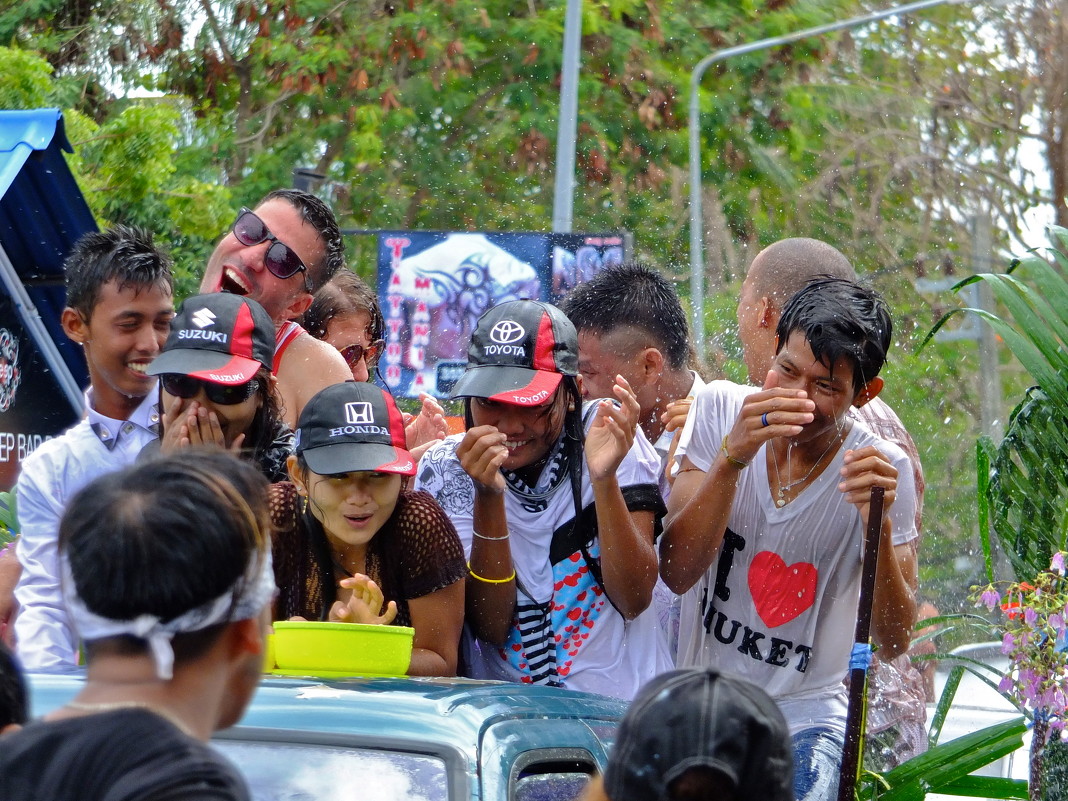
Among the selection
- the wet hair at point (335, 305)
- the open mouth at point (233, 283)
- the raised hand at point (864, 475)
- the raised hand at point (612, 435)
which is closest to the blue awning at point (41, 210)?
the wet hair at point (335, 305)

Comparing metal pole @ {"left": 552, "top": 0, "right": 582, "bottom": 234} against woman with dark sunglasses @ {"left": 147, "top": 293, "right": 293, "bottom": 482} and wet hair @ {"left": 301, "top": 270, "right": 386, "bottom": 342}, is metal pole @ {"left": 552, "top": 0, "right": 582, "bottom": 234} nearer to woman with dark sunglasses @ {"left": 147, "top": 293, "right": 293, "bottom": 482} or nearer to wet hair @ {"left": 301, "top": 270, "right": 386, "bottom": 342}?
wet hair @ {"left": 301, "top": 270, "right": 386, "bottom": 342}

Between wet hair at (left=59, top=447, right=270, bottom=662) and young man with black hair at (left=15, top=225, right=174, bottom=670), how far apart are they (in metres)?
1.67

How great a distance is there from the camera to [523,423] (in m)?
3.51

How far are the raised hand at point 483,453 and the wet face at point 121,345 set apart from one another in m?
0.89

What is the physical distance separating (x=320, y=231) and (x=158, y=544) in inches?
105

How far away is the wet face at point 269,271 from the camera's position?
4.18m

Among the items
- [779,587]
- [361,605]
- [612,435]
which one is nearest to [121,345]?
[361,605]

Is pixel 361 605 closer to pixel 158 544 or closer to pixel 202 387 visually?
pixel 202 387

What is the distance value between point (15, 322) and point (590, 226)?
10.6 metres

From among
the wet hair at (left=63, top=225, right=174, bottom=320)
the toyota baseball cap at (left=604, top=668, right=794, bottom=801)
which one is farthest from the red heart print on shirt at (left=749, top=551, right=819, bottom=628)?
the toyota baseball cap at (left=604, top=668, right=794, bottom=801)

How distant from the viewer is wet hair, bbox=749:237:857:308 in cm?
447

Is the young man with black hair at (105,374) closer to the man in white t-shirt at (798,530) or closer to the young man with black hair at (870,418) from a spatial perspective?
the man in white t-shirt at (798,530)

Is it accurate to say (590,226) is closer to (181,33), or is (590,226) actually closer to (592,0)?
(592,0)

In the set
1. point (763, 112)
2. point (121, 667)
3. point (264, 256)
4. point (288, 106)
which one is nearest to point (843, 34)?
point (763, 112)
